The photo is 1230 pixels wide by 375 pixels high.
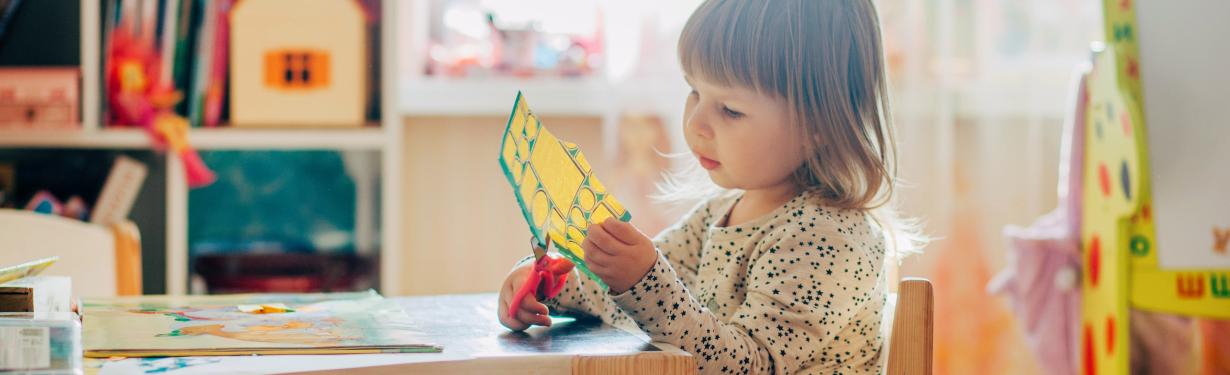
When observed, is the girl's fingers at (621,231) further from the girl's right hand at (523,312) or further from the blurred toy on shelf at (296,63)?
the blurred toy on shelf at (296,63)

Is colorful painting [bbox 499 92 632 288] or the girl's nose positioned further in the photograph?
the girl's nose

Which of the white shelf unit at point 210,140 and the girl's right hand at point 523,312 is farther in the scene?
the white shelf unit at point 210,140

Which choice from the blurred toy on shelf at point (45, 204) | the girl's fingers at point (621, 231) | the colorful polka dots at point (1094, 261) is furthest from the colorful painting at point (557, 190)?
the blurred toy on shelf at point (45, 204)

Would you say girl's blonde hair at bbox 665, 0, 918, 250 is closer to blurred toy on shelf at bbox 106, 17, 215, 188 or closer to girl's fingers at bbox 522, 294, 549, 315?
girl's fingers at bbox 522, 294, 549, 315

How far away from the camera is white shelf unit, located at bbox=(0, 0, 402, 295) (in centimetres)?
183

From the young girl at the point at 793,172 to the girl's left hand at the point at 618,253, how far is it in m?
0.08

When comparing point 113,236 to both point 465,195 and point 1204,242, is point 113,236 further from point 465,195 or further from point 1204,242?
point 1204,242

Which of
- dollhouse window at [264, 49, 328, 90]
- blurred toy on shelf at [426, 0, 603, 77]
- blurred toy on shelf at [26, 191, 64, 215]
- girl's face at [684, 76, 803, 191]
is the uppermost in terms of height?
blurred toy on shelf at [426, 0, 603, 77]

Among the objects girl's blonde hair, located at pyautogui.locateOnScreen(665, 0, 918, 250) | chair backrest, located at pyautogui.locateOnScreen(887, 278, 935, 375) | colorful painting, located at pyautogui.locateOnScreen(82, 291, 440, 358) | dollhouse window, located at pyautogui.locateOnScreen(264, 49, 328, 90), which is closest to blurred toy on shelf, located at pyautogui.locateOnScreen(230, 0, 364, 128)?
dollhouse window, located at pyautogui.locateOnScreen(264, 49, 328, 90)

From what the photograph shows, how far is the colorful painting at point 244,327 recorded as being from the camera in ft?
2.26

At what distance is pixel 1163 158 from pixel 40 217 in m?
1.29

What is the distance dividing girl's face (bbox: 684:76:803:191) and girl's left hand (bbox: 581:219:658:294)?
0.62 feet

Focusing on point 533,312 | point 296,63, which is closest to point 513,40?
point 296,63

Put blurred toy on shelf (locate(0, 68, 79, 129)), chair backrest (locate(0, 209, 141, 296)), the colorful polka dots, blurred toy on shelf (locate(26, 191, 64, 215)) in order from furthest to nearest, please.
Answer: blurred toy on shelf (locate(0, 68, 79, 129)) → blurred toy on shelf (locate(26, 191, 64, 215)) → the colorful polka dots → chair backrest (locate(0, 209, 141, 296))
